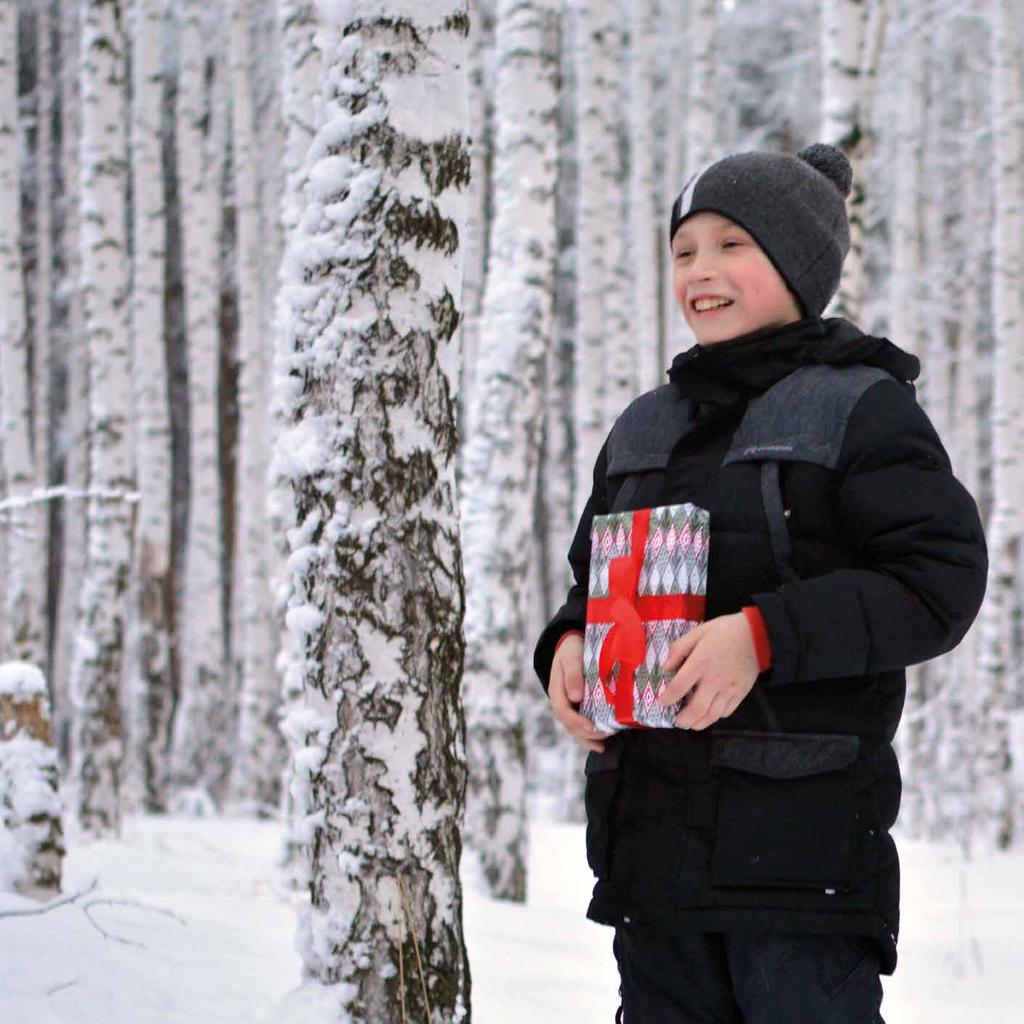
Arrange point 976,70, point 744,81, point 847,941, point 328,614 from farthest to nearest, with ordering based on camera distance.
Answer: point 744,81 → point 976,70 → point 328,614 → point 847,941

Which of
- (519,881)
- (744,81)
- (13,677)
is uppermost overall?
(744,81)

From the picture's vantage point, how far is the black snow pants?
1.60 meters

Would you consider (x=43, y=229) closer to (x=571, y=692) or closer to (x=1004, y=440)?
(x=1004, y=440)

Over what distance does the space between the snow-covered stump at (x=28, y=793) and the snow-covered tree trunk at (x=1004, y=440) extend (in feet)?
25.7

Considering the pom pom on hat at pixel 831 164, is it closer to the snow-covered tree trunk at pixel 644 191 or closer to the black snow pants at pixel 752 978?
the black snow pants at pixel 752 978

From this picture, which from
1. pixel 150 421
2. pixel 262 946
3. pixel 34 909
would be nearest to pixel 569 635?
pixel 34 909

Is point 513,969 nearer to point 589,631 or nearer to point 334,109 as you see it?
point 589,631

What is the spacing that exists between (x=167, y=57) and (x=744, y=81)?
8504mm

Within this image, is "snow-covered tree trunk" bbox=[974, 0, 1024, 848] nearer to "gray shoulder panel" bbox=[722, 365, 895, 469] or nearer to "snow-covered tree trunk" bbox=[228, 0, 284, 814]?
"snow-covered tree trunk" bbox=[228, 0, 284, 814]

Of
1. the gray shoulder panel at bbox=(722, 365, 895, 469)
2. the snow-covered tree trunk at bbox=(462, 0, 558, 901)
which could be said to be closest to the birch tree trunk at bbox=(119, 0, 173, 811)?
the snow-covered tree trunk at bbox=(462, 0, 558, 901)

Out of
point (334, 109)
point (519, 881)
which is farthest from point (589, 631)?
point (519, 881)

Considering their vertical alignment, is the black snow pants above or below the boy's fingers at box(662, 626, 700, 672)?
below

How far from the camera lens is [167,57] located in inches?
618

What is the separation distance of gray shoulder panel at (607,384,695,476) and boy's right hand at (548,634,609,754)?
299 millimetres
